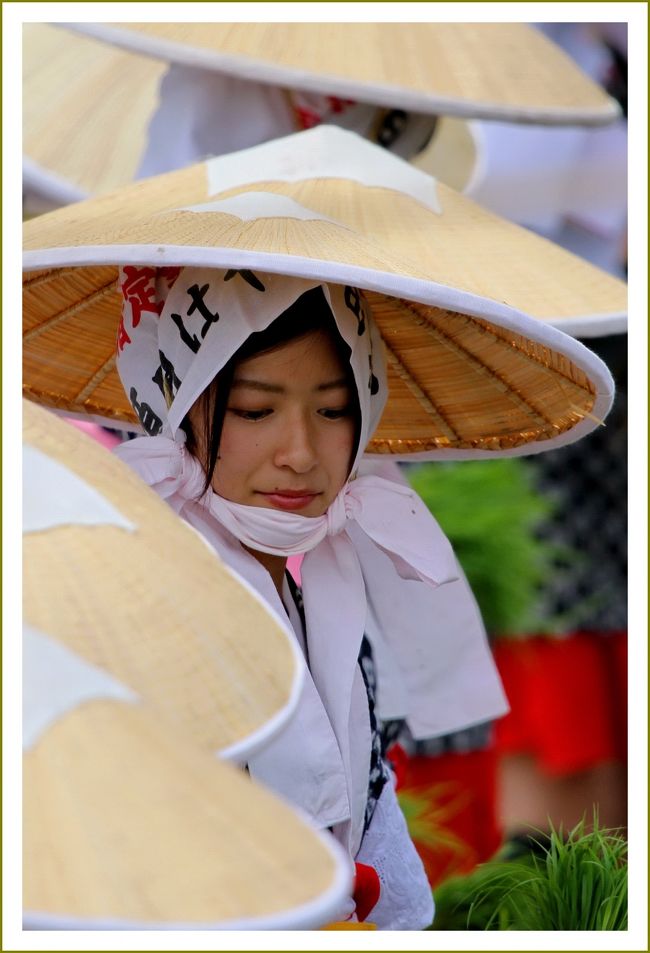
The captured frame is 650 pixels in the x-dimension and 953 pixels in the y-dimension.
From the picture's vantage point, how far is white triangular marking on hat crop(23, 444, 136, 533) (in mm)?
845

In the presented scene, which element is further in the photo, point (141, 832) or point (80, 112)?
point (80, 112)

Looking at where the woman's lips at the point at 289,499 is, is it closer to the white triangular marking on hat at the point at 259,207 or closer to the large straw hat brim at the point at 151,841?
the white triangular marking on hat at the point at 259,207

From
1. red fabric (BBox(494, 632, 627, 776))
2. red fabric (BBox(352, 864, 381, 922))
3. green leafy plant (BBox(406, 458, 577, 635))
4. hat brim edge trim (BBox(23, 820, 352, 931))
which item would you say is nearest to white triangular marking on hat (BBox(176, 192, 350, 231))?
red fabric (BBox(352, 864, 381, 922))

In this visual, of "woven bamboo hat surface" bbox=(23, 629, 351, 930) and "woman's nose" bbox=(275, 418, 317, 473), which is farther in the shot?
"woman's nose" bbox=(275, 418, 317, 473)

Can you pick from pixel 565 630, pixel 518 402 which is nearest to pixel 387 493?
pixel 518 402

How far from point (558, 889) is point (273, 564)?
42cm

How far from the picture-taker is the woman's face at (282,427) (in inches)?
53.0

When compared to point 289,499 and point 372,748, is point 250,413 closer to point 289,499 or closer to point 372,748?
point 289,499

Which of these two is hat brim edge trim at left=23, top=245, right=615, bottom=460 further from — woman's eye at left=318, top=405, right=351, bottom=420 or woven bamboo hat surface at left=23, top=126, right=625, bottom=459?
woman's eye at left=318, top=405, right=351, bottom=420

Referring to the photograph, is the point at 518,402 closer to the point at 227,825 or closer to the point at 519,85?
the point at 519,85

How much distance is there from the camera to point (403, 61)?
200 cm

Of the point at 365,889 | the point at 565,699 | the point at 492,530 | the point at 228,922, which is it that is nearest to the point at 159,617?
the point at 228,922

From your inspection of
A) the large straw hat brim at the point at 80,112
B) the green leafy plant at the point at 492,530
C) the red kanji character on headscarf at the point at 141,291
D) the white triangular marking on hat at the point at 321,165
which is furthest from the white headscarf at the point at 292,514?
the green leafy plant at the point at 492,530

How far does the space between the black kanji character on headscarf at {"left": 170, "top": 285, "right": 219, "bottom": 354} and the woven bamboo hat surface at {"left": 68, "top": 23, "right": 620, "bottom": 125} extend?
0.53 metres
